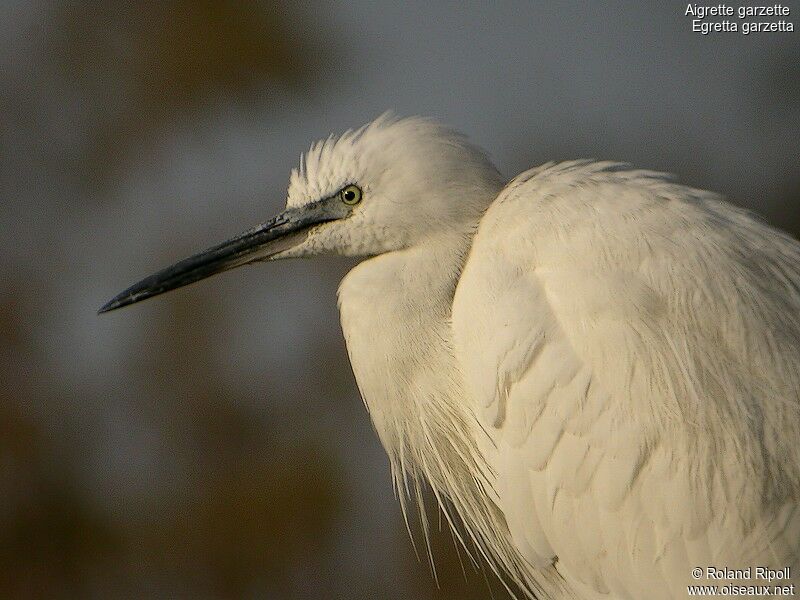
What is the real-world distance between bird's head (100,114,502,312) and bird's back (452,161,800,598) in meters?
0.13

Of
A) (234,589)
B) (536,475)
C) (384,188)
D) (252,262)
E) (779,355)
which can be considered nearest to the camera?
(779,355)

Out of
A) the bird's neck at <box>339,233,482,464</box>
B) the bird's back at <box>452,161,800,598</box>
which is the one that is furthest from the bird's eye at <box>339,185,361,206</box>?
the bird's back at <box>452,161,800,598</box>

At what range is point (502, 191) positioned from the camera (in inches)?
86.9

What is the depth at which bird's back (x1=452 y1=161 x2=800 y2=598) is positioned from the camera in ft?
6.24

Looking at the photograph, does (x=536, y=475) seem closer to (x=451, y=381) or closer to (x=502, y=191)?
(x=451, y=381)

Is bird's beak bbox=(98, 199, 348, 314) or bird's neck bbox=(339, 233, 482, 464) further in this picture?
bird's beak bbox=(98, 199, 348, 314)

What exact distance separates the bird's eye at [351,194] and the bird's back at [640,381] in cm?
Result: 29

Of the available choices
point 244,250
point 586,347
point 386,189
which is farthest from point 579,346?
point 244,250

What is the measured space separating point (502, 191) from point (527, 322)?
1.14 feet

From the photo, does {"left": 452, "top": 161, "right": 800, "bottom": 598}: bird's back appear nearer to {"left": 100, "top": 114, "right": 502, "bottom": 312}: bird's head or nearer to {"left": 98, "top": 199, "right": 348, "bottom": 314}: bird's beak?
{"left": 100, "top": 114, "right": 502, "bottom": 312}: bird's head

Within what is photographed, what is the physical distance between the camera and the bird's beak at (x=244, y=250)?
7.42ft

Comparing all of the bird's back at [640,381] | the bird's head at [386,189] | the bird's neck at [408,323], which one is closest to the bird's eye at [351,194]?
the bird's head at [386,189]

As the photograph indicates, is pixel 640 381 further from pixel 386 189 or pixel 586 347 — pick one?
pixel 386 189

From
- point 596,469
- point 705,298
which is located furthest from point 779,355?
point 596,469
